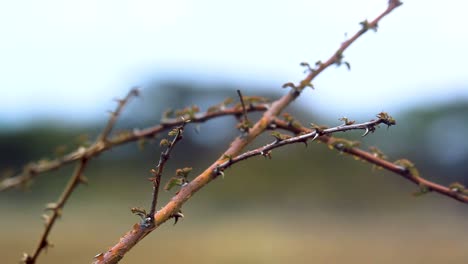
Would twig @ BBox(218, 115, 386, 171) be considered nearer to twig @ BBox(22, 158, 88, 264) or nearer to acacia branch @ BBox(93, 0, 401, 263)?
acacia branch @ BBox(93, 0, 401, 263)

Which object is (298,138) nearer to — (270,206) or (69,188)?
(69,188)

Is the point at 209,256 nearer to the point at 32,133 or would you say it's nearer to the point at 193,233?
the point at 193,233

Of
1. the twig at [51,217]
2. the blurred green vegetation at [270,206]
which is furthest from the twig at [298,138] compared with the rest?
the blurred green vegetation at [270,206]

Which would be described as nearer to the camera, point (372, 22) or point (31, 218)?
point (372, 22)

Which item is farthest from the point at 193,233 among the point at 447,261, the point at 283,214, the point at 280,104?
the point at 280,104

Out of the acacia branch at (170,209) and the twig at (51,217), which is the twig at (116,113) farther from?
the acacia branch at (170,209)

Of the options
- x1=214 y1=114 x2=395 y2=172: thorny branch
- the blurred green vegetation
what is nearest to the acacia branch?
x1=214 y1=114 x2=395 y2=172: thorny branch
